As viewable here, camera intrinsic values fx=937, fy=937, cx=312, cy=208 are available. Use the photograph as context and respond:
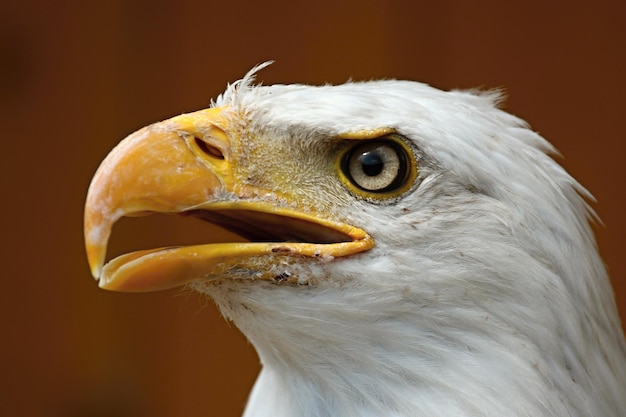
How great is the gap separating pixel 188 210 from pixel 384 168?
1.22 feet

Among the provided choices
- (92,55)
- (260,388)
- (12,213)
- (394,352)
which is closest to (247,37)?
(92,55)

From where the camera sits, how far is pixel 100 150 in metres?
4.31

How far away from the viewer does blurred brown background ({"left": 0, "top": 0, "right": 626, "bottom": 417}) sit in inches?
153

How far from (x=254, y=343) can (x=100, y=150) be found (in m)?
2.62

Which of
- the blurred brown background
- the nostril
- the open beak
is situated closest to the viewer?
the open beak

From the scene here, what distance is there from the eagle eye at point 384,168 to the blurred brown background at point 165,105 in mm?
2254

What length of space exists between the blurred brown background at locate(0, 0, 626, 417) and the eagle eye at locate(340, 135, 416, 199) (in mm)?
2254

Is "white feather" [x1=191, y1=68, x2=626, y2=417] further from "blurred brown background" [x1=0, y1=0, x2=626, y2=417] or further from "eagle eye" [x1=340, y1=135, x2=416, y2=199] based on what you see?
"blurred brown background" [x1=0, y1=0, x2=626, y2=417]

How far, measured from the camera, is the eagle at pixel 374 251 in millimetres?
1700

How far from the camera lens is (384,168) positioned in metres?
1.75

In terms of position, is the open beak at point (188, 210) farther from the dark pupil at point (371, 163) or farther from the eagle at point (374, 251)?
the dark pupil at point (371, 163)

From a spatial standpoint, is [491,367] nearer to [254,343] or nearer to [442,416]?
[442,416]

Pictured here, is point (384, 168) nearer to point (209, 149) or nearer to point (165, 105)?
point (209, 149)

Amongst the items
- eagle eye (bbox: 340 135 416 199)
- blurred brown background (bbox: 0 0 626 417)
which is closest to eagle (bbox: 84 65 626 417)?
eagle eye (bbox: 340 135 416 199)
